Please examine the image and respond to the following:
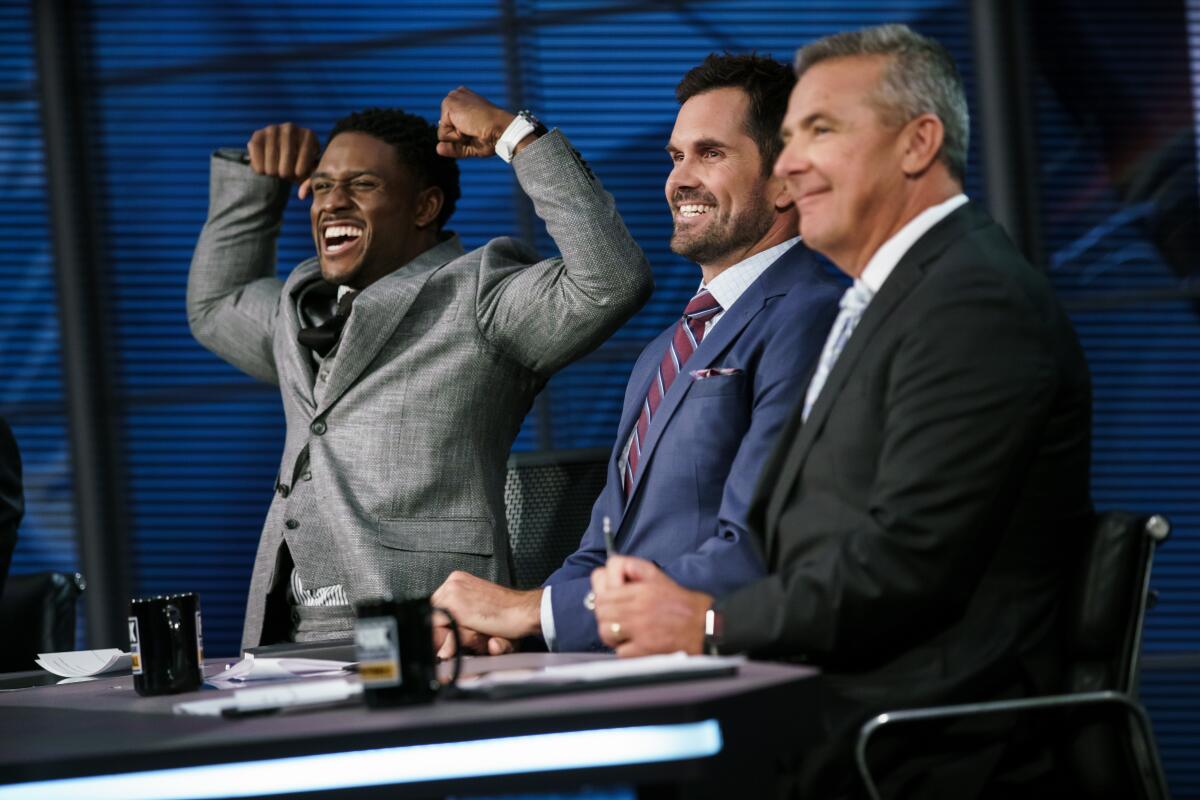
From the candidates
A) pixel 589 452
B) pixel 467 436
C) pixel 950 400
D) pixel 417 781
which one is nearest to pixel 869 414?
pixel 950 400

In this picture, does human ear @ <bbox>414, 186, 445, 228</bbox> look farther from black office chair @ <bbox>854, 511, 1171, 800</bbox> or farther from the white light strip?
the white light strip

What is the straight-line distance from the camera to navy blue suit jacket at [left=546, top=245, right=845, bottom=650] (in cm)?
217

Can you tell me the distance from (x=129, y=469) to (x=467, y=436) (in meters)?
2.42

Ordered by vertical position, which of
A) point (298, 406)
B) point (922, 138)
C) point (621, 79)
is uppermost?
point (621, 79)

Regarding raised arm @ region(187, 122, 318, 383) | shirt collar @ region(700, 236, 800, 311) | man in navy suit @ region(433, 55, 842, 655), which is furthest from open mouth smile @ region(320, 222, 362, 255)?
shirt collar @ region(700, 236, 800, 311)

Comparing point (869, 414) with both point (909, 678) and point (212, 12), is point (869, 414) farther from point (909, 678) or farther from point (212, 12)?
point (212, 12)

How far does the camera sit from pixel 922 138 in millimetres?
1911

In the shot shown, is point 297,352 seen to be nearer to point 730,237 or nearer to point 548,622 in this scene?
point 730,237

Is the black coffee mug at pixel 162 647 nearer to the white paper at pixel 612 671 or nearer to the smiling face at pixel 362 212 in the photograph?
the white paper at pixel 612 671

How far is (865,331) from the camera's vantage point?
181cm

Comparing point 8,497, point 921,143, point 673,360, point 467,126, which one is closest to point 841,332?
point 921,143

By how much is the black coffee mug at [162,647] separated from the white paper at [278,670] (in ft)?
0.21

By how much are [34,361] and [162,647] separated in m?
3.41

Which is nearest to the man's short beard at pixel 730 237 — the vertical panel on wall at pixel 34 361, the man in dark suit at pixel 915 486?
the man in dark suit at pixel 915 486
